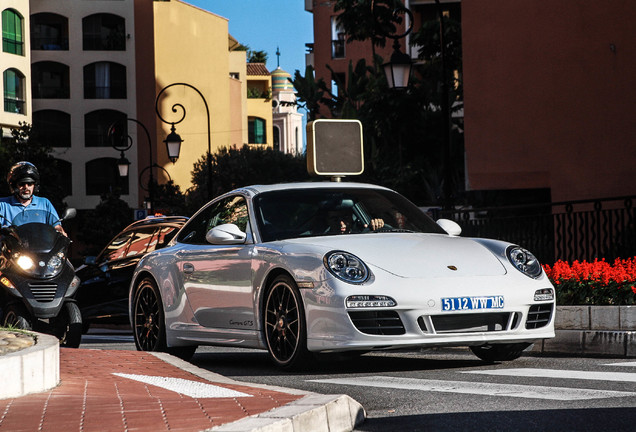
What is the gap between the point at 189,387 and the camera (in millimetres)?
7449

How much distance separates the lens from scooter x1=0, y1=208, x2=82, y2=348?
10.9m

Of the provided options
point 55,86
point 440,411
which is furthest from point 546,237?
point 55,86

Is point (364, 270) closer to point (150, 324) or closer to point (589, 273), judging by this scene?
point (150, 324)

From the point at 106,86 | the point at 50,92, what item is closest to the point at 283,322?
the point at 50,92

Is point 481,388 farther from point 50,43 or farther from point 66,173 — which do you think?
point 50,43

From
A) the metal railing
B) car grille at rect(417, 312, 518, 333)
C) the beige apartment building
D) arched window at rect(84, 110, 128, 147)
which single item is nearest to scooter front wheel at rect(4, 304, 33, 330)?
car grille at rect(417, 312, 518, 333)

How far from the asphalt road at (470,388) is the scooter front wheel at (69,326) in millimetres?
1262

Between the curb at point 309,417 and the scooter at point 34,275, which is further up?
the scooter at point 34,275

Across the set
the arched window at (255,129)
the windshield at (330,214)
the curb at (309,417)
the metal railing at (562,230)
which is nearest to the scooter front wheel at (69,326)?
the windshield at (330,214)

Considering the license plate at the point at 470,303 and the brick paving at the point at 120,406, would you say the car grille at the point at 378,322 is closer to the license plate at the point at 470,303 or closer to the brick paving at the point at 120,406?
the license plate at the point at 470,303

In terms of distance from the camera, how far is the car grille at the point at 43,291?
10984 mm

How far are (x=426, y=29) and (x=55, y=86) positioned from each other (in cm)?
3466

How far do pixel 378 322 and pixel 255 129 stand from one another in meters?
91.6

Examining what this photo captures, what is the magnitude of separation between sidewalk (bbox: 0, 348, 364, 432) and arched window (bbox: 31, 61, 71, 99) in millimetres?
68821
